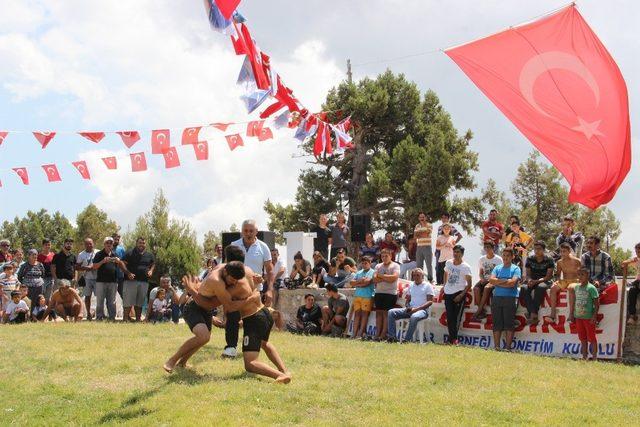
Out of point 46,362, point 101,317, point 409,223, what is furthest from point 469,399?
point 409,223

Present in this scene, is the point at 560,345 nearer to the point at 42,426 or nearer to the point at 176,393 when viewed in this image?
the point at 176,393

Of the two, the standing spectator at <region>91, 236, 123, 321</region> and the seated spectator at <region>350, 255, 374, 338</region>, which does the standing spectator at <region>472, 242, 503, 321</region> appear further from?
the standing spectator at <region>91, 236, 123, 321</region>

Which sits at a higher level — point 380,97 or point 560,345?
point 380,97

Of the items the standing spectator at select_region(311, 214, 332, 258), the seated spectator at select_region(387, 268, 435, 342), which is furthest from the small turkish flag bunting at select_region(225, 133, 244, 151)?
the seated spectator at select_region(387, 268, 435, 342)

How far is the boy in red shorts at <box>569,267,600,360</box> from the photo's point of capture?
13.5m

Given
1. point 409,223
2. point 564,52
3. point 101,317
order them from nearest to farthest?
1. point 564,52
2. point 101,317
3. point 409,223

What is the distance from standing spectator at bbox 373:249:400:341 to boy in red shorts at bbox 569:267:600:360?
150 inches

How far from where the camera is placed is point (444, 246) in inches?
713

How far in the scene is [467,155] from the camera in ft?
139

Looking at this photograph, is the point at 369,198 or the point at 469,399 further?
the point at 369,198

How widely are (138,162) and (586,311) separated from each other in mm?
13298

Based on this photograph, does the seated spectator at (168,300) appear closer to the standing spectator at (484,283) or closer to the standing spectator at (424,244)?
the standing spectator at (424,244)

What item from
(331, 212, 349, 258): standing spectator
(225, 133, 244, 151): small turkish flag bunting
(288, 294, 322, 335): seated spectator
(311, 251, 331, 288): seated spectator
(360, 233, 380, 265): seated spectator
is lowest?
(288, 294, 322, 335): seated spectator

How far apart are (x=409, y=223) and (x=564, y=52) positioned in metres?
28.9
